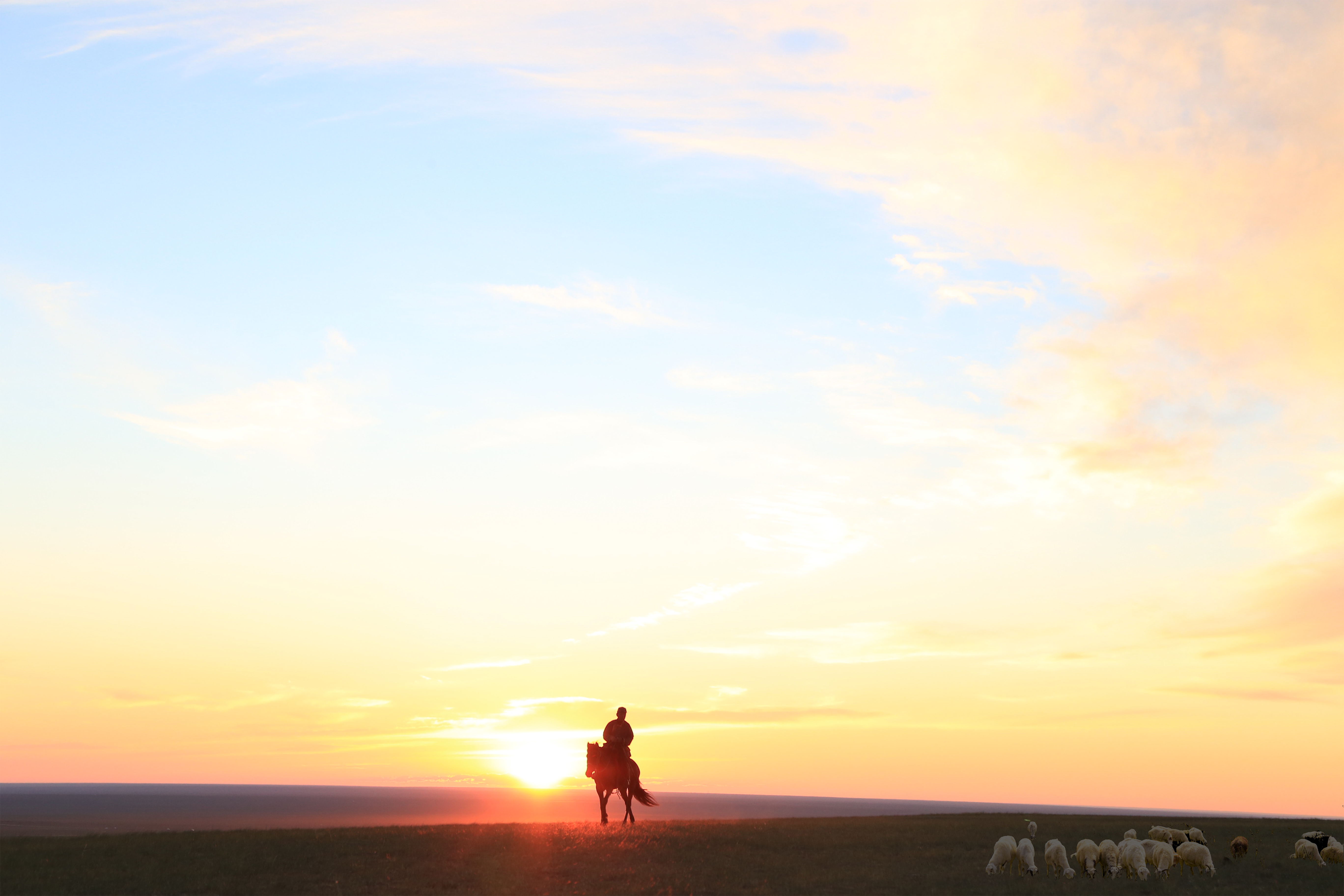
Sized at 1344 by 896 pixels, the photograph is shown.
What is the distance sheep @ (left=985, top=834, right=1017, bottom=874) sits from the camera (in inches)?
1100

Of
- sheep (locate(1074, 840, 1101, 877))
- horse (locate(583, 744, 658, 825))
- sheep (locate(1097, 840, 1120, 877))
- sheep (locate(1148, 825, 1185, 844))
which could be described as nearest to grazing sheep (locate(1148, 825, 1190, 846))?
sheep (locate(1148, 825, 1185, 844))

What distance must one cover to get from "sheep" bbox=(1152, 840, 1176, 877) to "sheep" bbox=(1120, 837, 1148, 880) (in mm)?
283

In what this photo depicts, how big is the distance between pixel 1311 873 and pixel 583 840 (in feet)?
62.1

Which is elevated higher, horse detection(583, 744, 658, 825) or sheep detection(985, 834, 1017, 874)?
horse detection(583, 744, 658, 825)

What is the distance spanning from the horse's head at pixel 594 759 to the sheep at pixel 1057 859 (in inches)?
512

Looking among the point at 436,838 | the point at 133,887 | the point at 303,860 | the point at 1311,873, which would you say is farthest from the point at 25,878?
the point at 1311,873

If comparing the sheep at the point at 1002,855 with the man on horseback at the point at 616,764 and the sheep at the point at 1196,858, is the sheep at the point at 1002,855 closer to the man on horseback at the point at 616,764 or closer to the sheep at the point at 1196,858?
the sheep at the point at 1196,858

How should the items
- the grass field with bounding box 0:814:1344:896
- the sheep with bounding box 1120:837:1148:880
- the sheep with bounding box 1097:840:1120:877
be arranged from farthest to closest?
the sheep with bounding box 1097:840:1120:877, the sheep with bounding box 1120:837:1148:880, the grass field with bounding box 0:814:1344:896

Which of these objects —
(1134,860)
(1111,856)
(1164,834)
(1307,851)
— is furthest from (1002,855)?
(1307,851)

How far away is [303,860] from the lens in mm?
27062

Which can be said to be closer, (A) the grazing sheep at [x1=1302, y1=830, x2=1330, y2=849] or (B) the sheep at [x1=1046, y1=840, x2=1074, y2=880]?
(B) the sheep at [x1=1046, y1=840, x2=1074, y2=880]

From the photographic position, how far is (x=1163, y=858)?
91.2 ft

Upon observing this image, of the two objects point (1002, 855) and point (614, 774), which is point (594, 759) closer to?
point (614, 774)

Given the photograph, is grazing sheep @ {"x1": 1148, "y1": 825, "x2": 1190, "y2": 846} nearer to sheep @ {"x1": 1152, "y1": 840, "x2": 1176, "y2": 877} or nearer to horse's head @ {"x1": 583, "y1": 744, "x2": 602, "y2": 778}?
sheep @ {"x1": 1152, "y1": 840, "x2": 1176, "y2": 877}
